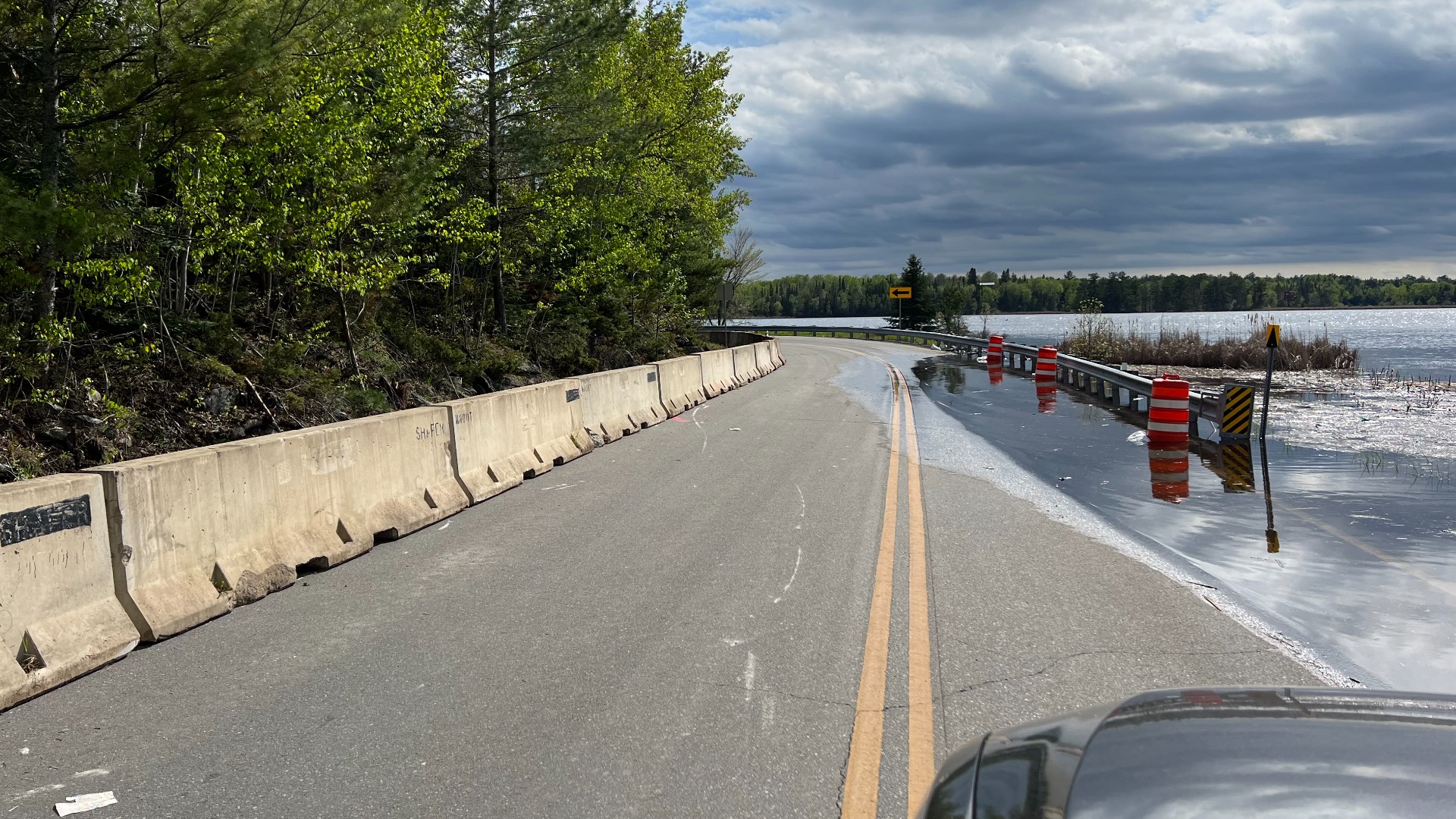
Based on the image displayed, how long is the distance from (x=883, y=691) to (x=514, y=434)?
7413mm

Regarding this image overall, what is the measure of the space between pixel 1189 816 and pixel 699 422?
16.0 metres

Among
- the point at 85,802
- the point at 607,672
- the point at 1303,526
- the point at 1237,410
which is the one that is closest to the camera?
the point at 85,802

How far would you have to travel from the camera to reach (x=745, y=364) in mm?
29828

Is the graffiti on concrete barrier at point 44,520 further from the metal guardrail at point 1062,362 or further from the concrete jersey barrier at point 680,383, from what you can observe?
the metal guardrail at point 1062,362

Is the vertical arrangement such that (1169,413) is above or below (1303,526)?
above

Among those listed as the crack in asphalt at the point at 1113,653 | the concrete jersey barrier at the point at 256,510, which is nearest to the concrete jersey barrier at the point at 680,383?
the concrete jersey barrier at the point at 256,510

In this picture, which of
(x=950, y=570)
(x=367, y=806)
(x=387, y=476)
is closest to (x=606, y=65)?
(x=387, y=476)

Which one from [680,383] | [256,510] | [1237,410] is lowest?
[1237,410]

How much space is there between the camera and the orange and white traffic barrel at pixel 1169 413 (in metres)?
15.6

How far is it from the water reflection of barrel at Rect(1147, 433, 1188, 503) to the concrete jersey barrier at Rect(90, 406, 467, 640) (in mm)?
7902

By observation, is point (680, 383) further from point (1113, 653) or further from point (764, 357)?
point (1113, 653)

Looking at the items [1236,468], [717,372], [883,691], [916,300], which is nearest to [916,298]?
[916,300]

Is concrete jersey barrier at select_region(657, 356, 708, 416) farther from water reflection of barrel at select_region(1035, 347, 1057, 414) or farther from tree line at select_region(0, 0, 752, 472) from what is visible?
water reflection of barrel at select_region(1035, 347, 1057, 414)

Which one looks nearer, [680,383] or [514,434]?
[514,434]
